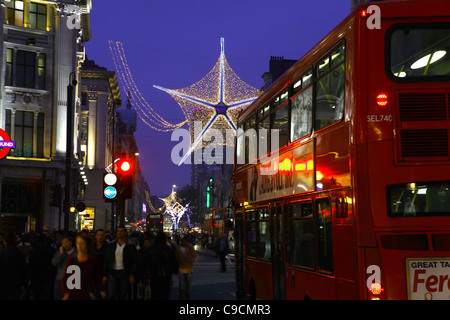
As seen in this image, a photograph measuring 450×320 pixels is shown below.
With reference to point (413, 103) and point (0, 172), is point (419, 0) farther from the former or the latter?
point (0, 172)

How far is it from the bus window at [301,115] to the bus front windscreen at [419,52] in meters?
2.16

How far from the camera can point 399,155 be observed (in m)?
8.05

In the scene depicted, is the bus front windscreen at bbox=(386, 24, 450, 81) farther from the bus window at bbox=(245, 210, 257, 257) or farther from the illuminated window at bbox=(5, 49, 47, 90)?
the illuminated window at bbox=(5, 49, 47, 90)

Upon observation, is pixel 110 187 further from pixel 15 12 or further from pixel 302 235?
pixel 15 12

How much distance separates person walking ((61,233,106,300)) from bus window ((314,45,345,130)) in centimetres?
381

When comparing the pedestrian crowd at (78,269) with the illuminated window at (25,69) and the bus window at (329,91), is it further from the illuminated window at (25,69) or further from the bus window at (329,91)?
the illuminated window at (25,69)

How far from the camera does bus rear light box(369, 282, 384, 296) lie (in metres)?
7.99

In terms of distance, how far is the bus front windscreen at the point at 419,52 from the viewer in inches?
324

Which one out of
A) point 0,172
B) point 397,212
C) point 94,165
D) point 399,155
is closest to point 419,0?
point 399,155

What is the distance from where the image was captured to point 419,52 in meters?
8.41

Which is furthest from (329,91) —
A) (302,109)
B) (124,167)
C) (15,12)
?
(15,12)

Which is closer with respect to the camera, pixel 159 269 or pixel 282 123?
pixel 282 123

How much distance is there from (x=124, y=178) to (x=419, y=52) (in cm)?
461

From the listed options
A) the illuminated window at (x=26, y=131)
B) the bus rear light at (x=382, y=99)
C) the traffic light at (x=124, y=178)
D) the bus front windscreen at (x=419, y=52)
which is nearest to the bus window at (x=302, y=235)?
the bus rear light at (x=382, y=99)
